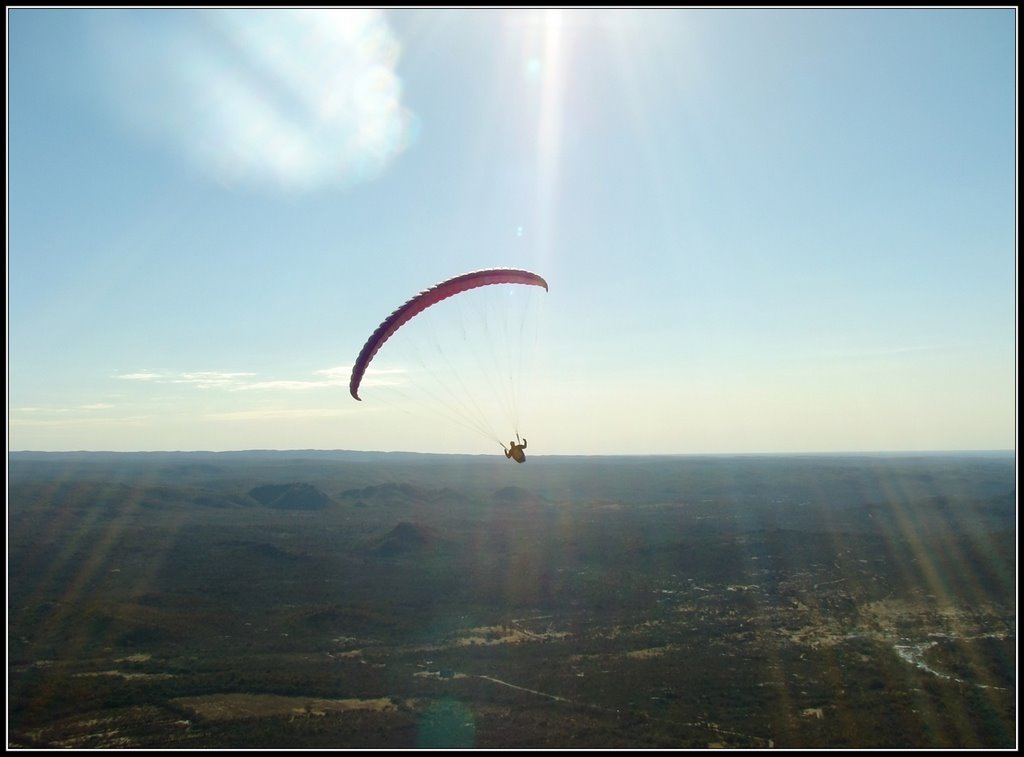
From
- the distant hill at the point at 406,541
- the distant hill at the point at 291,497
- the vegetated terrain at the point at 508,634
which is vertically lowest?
the vegetated terrain at the point at 508,634

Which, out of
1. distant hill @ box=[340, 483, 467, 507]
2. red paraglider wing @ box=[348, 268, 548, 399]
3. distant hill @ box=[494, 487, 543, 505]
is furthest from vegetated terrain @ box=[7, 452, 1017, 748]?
distant hill @ box=[494, 487, 543, 505]

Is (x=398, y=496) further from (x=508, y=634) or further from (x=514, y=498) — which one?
(x=508, y=634)

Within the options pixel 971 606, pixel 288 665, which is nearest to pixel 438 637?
pixel 288 665

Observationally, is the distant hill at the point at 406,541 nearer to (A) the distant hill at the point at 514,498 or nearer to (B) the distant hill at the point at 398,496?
(B) the distant hill at the point at 398,496

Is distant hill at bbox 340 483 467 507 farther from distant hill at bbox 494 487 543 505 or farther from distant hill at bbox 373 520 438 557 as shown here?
distant hill at bbox 373 520 438 557

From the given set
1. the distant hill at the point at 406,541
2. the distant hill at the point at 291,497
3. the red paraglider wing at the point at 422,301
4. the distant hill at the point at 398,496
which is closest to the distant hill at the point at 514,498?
the distant hill at the point at 398,496

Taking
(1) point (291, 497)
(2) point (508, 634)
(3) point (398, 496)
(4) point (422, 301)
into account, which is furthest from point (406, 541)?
(3) point (398, 496)
